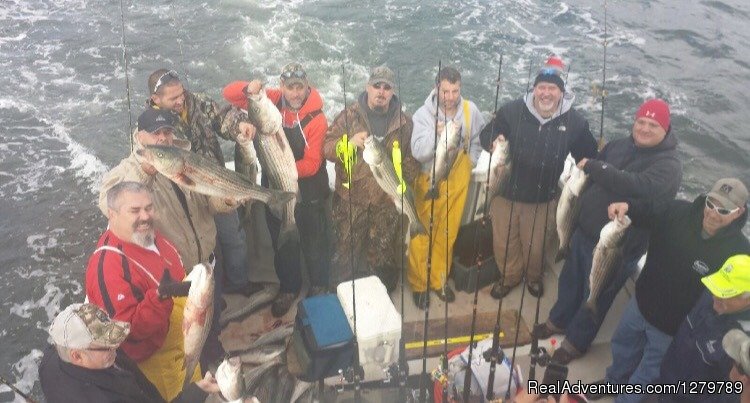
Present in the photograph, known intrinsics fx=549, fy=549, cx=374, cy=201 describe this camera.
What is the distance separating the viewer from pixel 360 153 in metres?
4.56

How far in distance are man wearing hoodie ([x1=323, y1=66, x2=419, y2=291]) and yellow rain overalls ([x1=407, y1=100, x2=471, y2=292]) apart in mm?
140

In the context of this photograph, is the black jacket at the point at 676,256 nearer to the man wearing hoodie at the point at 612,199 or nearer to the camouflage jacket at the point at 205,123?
the man wearing hoodie at the point at 612,199

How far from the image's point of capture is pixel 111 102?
12531 mm

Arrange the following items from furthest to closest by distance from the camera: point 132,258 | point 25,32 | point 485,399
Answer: point 25,32 < point 485,399 < point 132,258

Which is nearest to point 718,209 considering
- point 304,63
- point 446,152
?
point 446,152

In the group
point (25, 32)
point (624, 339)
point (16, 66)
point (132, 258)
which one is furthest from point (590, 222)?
point (25, 32)

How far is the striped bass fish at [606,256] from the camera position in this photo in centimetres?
381

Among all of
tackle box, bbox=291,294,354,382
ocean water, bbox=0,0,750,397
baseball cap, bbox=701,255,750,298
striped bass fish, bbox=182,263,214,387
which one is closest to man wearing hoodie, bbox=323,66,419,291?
tackle box, bbox=291,294,354,382

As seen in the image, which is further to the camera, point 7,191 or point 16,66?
point 16,66

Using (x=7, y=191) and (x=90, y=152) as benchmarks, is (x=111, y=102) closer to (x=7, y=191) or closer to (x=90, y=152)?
(x=90, y=152)

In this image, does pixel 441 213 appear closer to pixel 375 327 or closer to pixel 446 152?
pixel 446 152

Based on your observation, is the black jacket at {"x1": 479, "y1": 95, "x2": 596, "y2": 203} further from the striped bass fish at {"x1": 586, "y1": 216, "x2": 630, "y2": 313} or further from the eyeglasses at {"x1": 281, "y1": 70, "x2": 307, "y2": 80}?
the eyeglasses at {"x1": 281, "y1": 70, "x2": 307, "y2": 80}

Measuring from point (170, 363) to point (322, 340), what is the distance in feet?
3.38

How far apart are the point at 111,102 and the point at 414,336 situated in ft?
34.7
